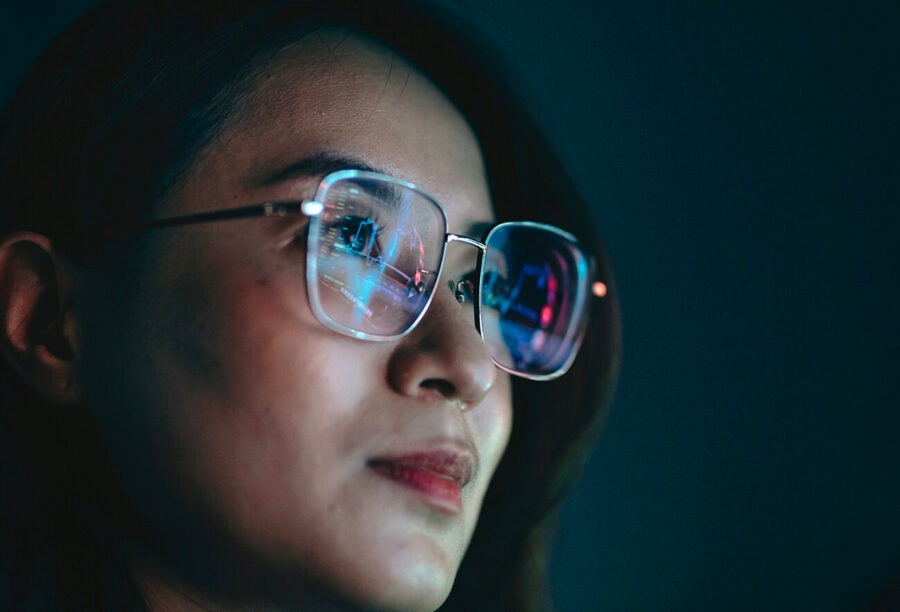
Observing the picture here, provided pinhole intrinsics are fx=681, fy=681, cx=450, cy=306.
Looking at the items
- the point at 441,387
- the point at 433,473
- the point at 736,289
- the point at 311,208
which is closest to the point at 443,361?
the point at 441,387

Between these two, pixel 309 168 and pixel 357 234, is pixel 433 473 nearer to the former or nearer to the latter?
pixel 357 234

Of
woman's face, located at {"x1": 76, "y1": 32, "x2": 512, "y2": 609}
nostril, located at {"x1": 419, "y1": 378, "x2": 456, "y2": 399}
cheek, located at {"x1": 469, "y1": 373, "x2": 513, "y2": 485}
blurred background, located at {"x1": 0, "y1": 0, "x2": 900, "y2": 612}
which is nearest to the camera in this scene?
woman's face, located at {"x1": 76, "y1": 32, "x2": 512, "y2": 609}

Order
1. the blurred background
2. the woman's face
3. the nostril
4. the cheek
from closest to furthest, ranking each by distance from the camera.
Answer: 1. the woman's face
2. the nostril
3. the cheek
4. the blurred background

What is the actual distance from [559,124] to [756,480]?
35.4 inches

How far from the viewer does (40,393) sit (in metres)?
0.92

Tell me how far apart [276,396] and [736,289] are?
111cm

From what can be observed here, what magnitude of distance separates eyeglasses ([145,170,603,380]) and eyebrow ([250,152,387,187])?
0.9 inches

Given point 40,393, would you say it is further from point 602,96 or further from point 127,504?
point 602,96

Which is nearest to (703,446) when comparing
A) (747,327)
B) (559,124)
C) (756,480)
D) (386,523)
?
(756,480)

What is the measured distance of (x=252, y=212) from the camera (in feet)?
2.86

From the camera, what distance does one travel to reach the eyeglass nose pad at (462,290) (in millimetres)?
1054

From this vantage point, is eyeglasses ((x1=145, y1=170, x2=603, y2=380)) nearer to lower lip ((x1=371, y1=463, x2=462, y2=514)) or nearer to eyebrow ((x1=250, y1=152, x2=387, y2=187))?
eyebrow ((x1=250, y1=152, x2=387, y2=187))

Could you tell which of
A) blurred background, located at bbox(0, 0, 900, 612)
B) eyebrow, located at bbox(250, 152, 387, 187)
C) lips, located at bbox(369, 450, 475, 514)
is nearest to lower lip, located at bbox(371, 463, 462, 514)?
lips, located at bbox(369, 450, 475, 514)

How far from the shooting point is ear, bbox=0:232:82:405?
0.91 metres
